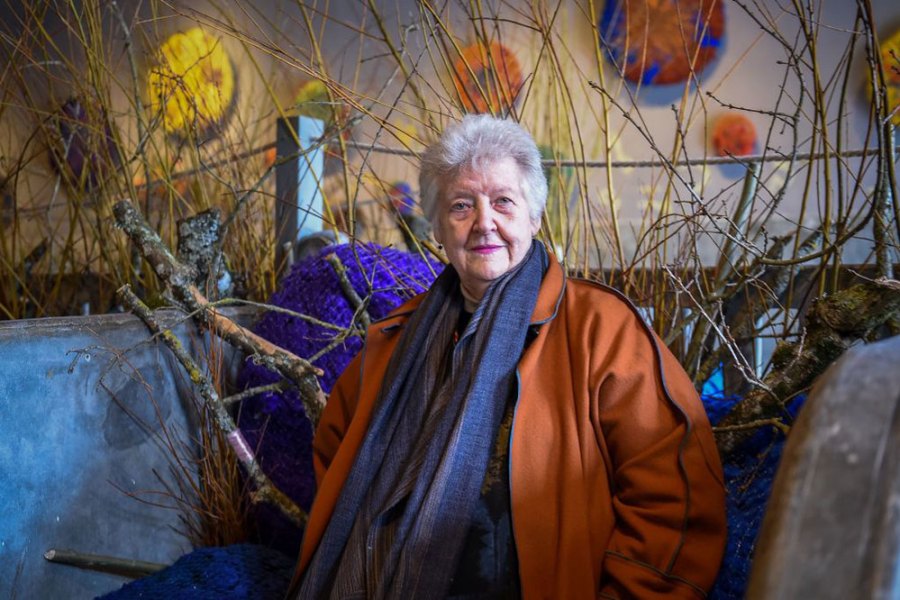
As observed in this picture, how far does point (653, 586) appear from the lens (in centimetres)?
121

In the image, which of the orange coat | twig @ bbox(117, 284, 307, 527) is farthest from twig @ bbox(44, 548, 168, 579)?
the orange coat

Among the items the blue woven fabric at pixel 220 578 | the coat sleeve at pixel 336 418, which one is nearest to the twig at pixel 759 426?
the coat sleeve at pixel 336 418

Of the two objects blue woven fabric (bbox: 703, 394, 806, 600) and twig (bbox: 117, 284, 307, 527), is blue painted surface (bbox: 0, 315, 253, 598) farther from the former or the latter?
blue woven fabric (bbox: 703, 394, 806, 600)

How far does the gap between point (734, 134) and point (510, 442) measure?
3.55 metres

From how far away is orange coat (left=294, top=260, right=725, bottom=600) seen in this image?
1218 mm

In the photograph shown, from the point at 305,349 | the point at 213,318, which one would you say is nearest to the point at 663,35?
the point at 305,349

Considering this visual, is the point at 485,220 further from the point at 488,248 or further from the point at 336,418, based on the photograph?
the point at 336,418

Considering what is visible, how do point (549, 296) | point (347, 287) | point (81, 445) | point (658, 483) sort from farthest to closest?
point (347, 287)
point (81, 445)
point (549, 296)
point (658, 483)

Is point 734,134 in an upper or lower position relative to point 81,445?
upper

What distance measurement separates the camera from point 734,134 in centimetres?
441

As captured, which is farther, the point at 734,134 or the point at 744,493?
the point at 734,134

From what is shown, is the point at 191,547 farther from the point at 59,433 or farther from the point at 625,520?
the point at 625,520

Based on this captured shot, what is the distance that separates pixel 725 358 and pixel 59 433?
1443 millimetres

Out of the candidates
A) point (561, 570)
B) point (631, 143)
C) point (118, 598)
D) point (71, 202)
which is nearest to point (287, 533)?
point (118, 598)
